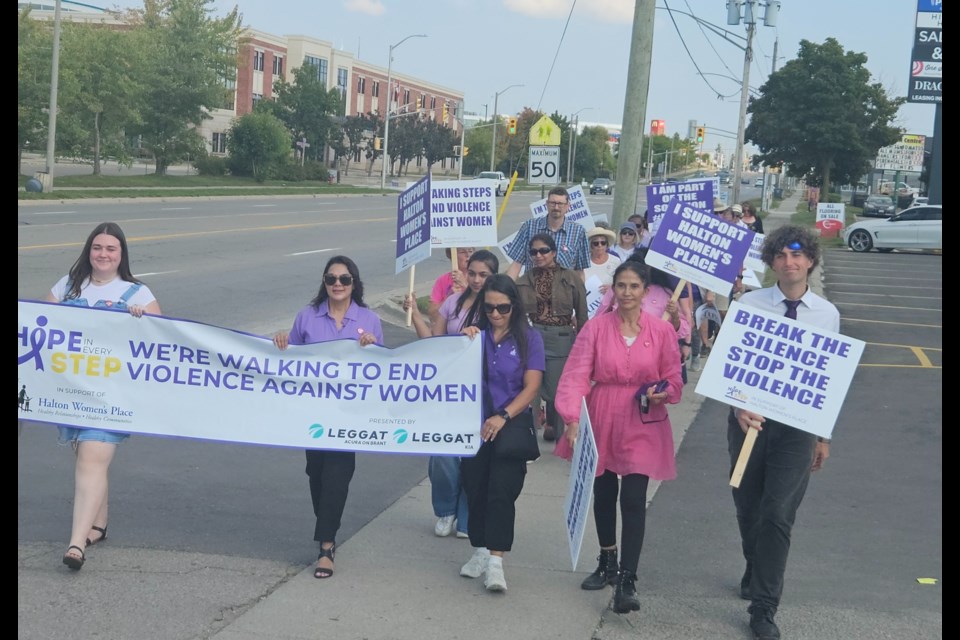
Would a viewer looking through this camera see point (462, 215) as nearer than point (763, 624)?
No

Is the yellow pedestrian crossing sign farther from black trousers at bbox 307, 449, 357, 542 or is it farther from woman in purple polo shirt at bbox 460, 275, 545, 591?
black trousers at bbox 307, 449, 357, 542

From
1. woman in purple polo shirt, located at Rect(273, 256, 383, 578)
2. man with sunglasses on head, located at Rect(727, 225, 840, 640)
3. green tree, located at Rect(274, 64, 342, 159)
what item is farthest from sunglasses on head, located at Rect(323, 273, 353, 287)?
green tree, located at Rect(274, 64, 342, 159)

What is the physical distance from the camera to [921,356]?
1576cm

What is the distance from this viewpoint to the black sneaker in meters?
5.30

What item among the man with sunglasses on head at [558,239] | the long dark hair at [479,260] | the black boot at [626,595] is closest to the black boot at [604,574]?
the black boot at [626,595]

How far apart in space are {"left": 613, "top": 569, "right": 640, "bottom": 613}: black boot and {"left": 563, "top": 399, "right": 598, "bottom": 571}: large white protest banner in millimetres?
246

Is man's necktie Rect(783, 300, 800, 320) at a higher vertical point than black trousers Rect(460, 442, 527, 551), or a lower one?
higher

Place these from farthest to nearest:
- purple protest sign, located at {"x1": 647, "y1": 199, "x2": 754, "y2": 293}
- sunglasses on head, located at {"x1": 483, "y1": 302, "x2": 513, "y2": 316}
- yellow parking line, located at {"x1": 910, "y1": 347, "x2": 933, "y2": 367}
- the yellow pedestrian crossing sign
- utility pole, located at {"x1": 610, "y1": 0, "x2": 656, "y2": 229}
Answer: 1. the yellow pedestrian crossing sign
2. yellow parking line, located at {"x1": 910, "y1": 347, "x2": 933, "y2": 367}
3. utility pole, located at {"x1": 610, "y1": 0, "x2": 656, "y2": 229}
4. purple protest sign, located at {"x1": 647, "y1": 199, "x2": 754, "y2": 293}
5. sunglasses on head, located at {"x1": 483, "y1": 302, "x2": 513, "y2": 316}

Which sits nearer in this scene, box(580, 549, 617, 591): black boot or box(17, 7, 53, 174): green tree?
box(580, 549, 617, 591): black boot

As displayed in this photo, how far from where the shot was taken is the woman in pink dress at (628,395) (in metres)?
5.69

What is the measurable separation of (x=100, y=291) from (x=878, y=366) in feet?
36.1

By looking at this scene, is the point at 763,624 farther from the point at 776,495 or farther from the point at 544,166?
the point at 544,166

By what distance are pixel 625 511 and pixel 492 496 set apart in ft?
2.25

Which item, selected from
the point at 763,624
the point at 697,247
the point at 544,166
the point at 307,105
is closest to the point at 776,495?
the point at 763,624
